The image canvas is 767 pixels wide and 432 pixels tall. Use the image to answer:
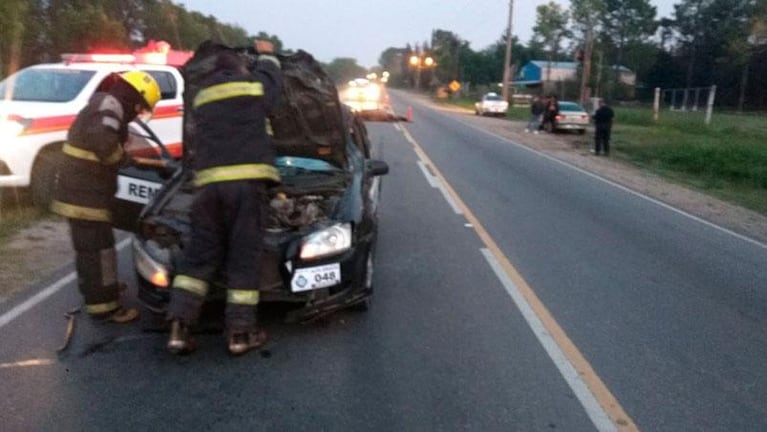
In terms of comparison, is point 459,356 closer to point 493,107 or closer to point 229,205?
point 229,205

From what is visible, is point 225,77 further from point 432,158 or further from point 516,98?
point 516,98

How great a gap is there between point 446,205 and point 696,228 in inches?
141

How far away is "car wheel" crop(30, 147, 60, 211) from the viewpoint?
10969 mm

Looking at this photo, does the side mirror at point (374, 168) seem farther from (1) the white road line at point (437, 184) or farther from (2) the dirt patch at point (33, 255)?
(1) the white road line at point (437, 184)

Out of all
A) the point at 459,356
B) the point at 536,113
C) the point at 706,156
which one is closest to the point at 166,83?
the point at 459,356

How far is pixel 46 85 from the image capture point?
39.3ft

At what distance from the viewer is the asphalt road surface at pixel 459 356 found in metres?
5.04

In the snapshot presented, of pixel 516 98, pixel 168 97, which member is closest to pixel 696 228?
pixel 168 97

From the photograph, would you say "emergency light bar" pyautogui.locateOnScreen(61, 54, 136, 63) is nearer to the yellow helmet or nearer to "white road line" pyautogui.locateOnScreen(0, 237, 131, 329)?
"white road line" pyautogui.locateOnScreen(0, 237, 131, 329)

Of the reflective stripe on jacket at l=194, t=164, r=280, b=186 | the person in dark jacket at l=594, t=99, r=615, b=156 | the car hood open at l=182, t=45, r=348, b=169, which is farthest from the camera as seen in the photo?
the person in dark jacket at l=594, t=99, r=615, b=156

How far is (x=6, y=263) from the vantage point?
27.8ft

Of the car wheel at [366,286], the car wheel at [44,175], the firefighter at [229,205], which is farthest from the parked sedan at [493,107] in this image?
the firefighter at [229,205]

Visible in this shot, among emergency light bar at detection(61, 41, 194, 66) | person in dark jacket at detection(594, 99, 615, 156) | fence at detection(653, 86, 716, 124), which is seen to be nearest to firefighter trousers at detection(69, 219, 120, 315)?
emergency light bar at detection(61, 41, 194, 66)

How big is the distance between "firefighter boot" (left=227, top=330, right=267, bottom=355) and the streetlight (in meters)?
98.8
